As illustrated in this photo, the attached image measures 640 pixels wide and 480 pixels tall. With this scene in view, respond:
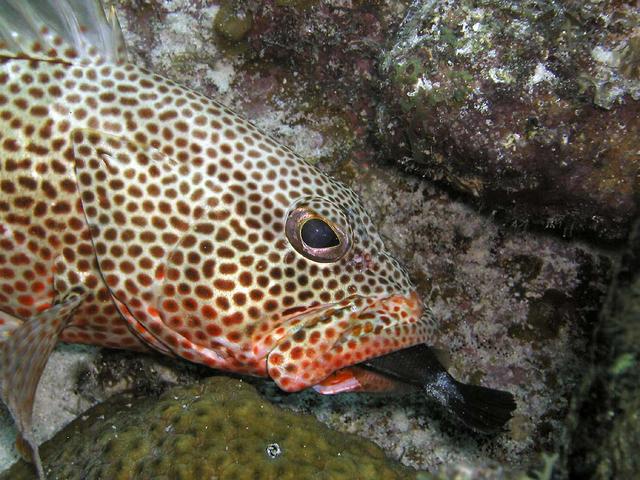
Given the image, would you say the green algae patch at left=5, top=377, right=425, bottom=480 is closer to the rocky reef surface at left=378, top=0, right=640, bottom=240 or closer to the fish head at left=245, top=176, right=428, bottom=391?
the fish head at left=245, top=176, right=428, bottom=391

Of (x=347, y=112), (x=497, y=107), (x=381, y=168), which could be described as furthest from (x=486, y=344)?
(x=347, y=112)

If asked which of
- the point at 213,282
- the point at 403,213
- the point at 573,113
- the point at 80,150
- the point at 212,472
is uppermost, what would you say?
the point at 573,113

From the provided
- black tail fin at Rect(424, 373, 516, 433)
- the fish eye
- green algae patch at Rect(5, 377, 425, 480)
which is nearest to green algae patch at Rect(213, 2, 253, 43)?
the fish eye

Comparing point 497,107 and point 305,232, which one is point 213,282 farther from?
point 497,107

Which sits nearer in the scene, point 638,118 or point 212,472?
point 212,472

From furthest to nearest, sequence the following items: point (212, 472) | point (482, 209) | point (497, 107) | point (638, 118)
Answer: point (482, 209) < point (497, 107) < point (638, 118) < point (212, 472)

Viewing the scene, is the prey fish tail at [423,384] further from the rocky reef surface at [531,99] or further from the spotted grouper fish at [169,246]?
the rocky reef surface at [531,99]

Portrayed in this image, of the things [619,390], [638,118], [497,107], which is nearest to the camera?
[619,390]

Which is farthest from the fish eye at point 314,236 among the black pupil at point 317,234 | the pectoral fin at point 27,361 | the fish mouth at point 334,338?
the pectoral fin at point 27,361
